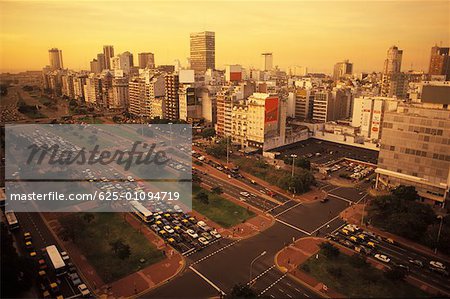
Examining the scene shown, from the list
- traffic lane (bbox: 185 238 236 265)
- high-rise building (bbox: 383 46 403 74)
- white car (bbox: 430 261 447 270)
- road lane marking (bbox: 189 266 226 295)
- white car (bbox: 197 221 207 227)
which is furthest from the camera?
high-rise building (bbox: 383 46 403 74)

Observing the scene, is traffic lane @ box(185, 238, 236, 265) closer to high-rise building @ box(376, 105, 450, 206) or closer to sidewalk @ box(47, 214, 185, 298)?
sidewalk @ box(47, 214, 185, 298)

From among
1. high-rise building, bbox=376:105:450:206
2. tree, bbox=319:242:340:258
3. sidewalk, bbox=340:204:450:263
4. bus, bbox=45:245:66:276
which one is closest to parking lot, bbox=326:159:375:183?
high-rise building, bbox=376:105:450:206

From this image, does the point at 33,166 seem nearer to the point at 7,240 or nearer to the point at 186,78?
the point at 7,240

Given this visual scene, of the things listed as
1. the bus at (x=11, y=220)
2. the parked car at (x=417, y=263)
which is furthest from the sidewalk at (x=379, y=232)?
the bus at (x=11, y=220)

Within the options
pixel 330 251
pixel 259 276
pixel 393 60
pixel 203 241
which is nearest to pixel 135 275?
pixel 203 241

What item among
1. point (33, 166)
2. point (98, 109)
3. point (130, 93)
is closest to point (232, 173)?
point (33, 166)

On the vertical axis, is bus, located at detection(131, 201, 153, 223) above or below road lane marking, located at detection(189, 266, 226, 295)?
above

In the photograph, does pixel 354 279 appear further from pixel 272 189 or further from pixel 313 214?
pixel 272 189
